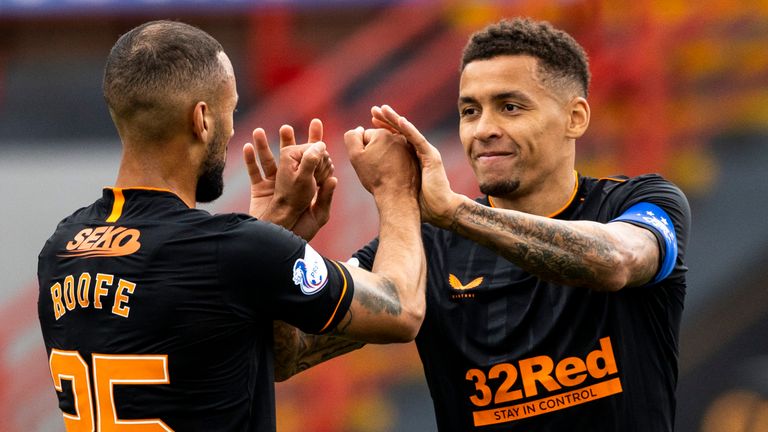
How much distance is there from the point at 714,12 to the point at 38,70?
196 inches

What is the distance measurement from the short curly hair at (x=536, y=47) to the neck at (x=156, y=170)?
123 cm

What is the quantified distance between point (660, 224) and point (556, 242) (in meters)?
0.36

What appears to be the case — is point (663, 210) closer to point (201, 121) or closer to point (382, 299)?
point (382, 299)

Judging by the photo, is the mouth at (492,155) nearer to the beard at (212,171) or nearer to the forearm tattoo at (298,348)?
the forearm tattoo at (298,348)

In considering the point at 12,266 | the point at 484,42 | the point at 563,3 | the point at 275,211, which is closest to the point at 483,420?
the point at 275,211

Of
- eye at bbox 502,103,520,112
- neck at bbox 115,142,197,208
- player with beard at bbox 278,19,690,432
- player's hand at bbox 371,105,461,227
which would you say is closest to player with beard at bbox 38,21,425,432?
neck at bbox 115,142,197,208

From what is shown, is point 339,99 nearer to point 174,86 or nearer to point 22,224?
point 22,224

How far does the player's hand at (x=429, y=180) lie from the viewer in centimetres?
310

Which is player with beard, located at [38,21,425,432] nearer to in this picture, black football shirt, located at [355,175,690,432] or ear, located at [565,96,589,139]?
black football shirt, located at [355,175,690,432]

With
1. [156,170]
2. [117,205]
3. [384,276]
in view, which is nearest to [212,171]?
[156,170]

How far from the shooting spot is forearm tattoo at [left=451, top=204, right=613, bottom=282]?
302cm

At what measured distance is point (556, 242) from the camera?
304 centimetres

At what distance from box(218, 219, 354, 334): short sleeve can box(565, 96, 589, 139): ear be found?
1.25m

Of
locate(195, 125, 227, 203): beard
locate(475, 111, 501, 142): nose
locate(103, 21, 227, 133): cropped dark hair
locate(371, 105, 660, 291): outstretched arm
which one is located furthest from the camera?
locate(475, 111, 501, 142): nose
